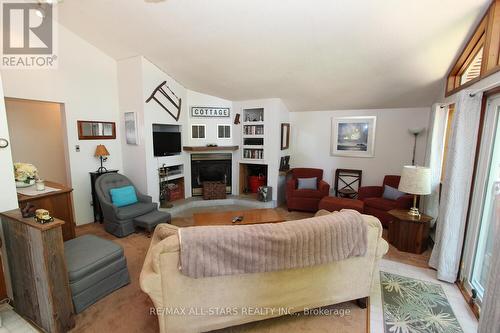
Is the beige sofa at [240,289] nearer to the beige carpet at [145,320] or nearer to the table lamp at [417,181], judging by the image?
the beige carpet at [145,320]

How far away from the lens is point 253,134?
5086mm

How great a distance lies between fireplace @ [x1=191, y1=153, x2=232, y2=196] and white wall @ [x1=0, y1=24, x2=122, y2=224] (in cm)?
152

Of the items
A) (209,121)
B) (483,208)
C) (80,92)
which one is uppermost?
(80,92)

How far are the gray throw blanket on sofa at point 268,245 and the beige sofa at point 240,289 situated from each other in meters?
0.09

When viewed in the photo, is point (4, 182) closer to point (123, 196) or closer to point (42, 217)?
point (42, 217)

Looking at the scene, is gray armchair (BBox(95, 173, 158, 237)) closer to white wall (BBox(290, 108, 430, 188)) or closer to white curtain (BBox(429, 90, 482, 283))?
white wall (BBox(290, 108, 430, 188))

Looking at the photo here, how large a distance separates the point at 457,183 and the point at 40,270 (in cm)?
367

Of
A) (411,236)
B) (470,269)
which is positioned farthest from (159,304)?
(411,236)

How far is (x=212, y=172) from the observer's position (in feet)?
17.4

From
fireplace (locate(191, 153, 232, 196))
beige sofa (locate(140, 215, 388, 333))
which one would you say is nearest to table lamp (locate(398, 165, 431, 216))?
beige sofa (locate(140, 215, 388, 333))

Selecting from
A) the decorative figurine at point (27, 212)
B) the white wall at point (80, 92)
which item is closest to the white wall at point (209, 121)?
the white wall at point (80, 92)

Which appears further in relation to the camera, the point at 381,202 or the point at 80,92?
the point at 381,202

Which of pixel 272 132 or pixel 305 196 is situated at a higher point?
pixel 272 132

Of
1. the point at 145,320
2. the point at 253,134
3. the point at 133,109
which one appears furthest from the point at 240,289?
the point at 253,134
